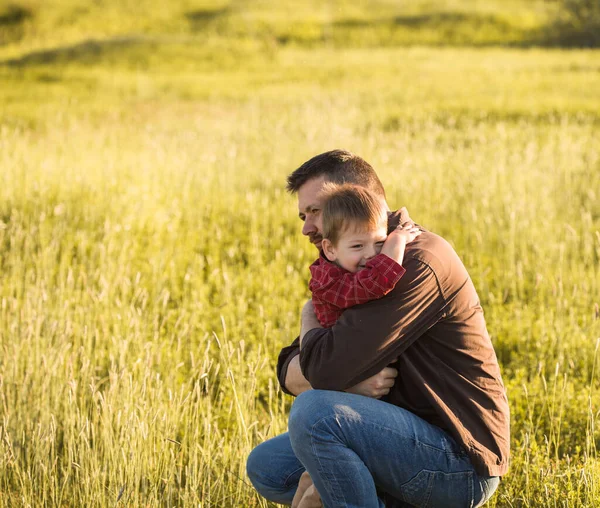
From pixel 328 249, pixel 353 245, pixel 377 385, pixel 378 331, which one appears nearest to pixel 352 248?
pixel 353 245

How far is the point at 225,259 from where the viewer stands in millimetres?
7207

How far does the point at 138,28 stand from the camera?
37.1 m

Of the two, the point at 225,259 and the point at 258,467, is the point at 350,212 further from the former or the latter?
the point at 225,259

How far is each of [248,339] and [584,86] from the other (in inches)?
567

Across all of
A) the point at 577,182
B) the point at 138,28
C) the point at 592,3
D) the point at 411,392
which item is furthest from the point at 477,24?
the point at 411,392

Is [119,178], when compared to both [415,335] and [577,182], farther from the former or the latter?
[415,335]

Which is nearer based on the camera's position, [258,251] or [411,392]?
[411,392]

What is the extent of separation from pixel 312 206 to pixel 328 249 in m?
0.62

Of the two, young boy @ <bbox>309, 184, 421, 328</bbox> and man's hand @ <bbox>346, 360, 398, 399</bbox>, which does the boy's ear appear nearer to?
young boy @ <bbox>309, 184, 421, 328</bbox>

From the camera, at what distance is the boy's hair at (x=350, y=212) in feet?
10.1

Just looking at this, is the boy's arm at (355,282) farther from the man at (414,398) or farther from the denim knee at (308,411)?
the denim knee at (308,411)

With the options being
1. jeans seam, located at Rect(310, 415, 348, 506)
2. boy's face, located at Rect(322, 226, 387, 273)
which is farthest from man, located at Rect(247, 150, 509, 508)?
boy's face, located at Rect(322, 226, 387, 273)

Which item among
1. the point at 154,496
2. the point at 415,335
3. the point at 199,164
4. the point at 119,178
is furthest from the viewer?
the point at 199,164

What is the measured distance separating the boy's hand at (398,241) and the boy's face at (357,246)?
0.21 feet
